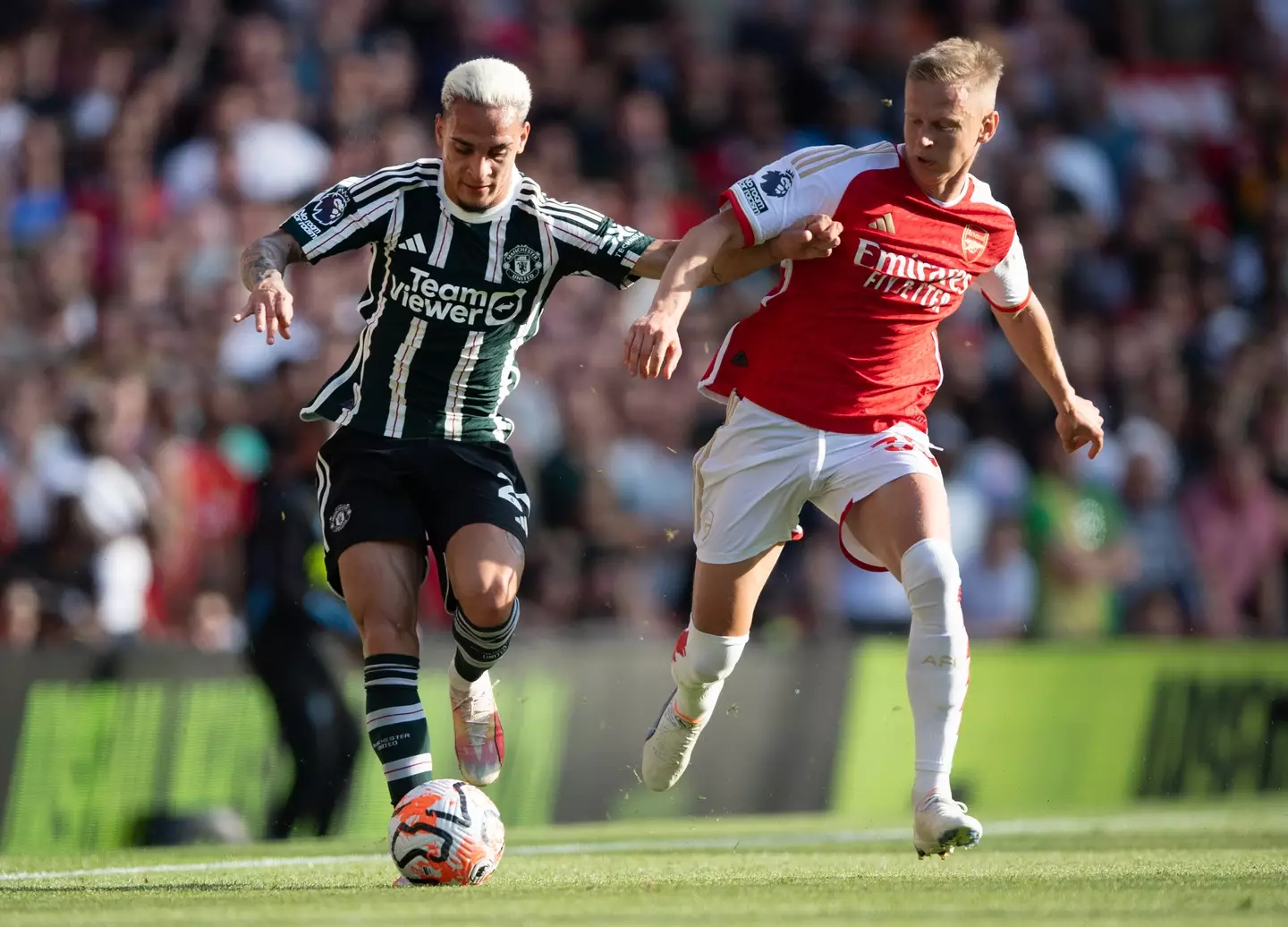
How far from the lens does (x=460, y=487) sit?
7.04 m

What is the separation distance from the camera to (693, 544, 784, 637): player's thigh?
7.41 metres

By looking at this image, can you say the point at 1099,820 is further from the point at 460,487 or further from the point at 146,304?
the point at 146,304

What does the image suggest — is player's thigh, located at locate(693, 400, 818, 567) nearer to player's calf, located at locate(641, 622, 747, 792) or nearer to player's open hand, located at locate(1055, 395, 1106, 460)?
player's calf, located at locate(641, 622, 747, 792)

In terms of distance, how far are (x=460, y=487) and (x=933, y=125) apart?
6.85ft

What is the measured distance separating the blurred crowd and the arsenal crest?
14.0 feet

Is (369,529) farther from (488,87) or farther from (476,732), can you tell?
(488,87)

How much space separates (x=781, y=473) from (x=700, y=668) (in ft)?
2.91

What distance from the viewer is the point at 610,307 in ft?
45.4

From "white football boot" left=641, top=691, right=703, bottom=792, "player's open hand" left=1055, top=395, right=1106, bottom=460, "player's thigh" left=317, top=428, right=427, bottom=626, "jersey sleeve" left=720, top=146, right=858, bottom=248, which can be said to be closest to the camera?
"player's thigh" left=317, top=428, right=427, bottom=626

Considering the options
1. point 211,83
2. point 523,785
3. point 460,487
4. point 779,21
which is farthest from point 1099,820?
point 779,21

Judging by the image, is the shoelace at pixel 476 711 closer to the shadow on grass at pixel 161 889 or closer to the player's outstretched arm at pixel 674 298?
the shadow on grass at pixel 161 889

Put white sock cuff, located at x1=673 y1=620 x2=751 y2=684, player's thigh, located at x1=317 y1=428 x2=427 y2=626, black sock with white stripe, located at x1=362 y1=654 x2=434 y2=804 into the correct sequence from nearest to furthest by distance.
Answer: black sock with white stripe, located at x1=362 y1=654 x2=434 y2=804, player's thigh, located at x1=317 y1=428 x2=427 y2=626, white sock cuff, located at x1=673 y1=620 x2=751 y2=684

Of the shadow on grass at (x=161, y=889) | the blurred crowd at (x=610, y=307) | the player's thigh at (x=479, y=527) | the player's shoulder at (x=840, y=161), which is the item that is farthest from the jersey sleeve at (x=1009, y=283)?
the blurred crowd at (x=610, y=307)

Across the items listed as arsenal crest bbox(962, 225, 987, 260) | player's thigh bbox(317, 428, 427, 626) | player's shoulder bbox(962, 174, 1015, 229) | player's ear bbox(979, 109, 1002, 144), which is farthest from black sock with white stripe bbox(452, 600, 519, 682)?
player's ear bbox(979, 109, 1002, 144)
